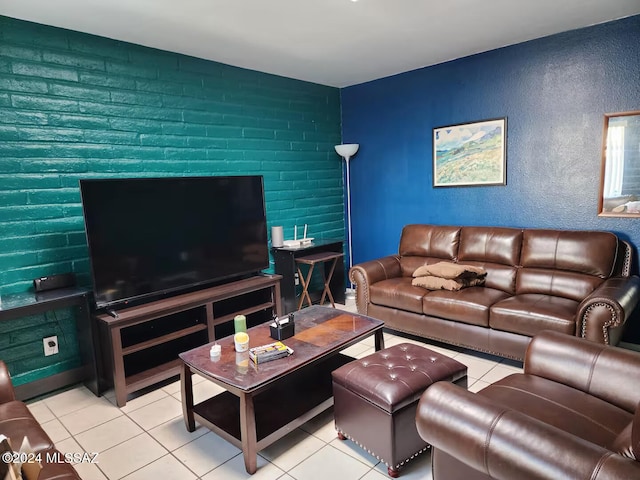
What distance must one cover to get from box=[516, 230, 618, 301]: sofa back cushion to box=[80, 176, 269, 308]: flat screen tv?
2.22 metres

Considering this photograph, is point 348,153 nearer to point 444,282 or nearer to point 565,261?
point 444,282

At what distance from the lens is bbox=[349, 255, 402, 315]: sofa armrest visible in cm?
370

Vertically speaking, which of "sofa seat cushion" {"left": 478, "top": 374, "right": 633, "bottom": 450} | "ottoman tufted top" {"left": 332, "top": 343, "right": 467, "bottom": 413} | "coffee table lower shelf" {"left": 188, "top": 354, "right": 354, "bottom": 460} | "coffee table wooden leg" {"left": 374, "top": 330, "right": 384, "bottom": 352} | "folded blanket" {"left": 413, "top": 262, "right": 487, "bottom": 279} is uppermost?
"folded blanket" {"left": 413, "top": 262, "right": 487, "bottom": 279}

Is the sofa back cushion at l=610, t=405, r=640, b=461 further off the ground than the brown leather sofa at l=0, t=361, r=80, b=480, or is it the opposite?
the sofa back cushion at l=610, t=405, r=640, b=461

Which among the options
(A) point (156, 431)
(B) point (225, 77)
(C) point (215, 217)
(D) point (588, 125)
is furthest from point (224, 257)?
(D) point (588, 125)

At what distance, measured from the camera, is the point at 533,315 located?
2736 mm

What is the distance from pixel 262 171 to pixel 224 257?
3.75 feet

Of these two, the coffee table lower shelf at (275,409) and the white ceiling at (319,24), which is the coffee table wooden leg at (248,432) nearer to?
the coffee table lower shelf at (275,409)

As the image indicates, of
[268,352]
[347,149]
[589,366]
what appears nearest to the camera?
[589,366]

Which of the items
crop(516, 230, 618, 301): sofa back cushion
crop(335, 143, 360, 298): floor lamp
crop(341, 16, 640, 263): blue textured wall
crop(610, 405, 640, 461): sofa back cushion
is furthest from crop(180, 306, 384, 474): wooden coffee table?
crop(335, 143, 360, 298): floor lamp

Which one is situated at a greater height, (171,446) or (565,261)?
(565,261)

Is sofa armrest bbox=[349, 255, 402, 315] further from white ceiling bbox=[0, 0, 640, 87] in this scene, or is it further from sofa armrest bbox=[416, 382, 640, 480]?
sofa armrest bbox=[416, 382, 640, 480]

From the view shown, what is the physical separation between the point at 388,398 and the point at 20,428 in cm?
150

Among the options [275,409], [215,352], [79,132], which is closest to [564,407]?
[275,409]
